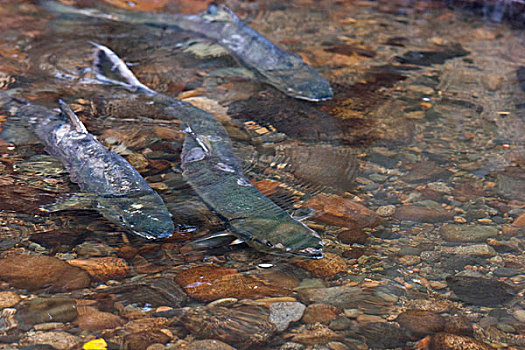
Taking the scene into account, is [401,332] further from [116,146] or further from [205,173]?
[116,146]

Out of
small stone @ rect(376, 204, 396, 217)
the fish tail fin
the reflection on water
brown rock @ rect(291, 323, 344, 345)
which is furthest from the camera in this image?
the fish tail fin

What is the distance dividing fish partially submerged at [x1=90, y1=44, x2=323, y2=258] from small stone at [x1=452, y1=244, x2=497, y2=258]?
0.97m

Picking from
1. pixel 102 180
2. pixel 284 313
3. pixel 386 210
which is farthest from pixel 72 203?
pixel 386 210

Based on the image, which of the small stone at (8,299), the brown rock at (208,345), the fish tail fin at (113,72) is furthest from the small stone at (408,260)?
the fish tail fin at (113,72)

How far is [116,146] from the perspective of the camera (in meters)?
4.98

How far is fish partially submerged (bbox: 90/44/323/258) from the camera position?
3.56m

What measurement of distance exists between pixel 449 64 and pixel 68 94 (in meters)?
4.48

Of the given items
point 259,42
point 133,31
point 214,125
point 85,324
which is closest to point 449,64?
point 259,42

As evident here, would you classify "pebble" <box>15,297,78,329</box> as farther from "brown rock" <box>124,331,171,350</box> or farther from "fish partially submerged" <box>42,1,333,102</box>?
"fish partially submerged" <box>42,1,333,102</box>

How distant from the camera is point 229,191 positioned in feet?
13.2

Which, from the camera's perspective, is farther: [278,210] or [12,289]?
[278,210]

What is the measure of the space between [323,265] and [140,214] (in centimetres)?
122

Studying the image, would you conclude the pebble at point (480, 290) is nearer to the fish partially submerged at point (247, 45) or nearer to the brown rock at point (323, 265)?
the brown rock at point (323, 265)

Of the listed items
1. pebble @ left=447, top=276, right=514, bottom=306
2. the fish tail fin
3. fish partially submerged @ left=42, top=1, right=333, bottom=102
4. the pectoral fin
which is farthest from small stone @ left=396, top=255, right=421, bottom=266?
the fish tail fin
